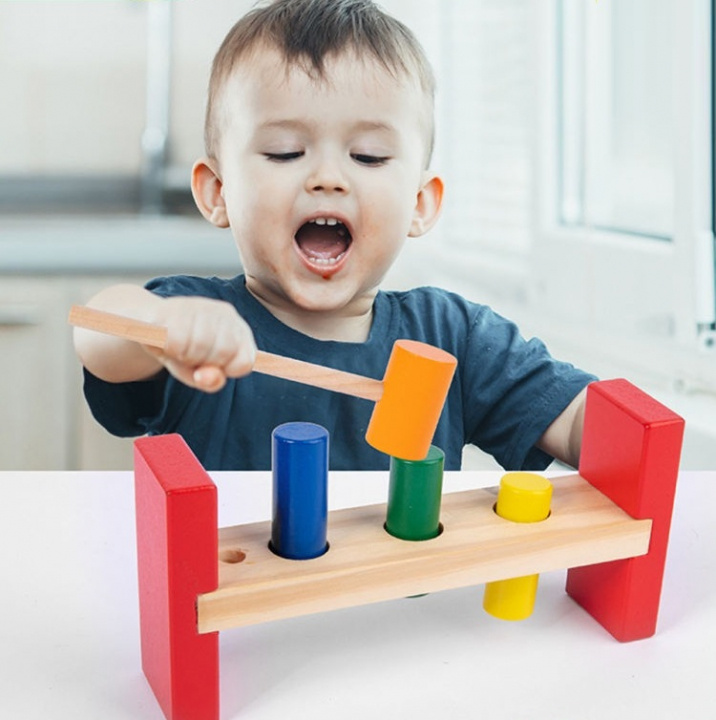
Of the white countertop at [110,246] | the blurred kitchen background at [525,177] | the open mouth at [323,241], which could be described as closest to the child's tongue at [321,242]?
the open mouth at [323,241]

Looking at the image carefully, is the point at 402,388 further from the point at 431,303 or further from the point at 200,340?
the point at 431,303

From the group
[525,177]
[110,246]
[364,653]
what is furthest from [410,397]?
[525,177]

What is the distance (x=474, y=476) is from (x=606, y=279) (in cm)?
50

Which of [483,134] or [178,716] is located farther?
[483,134]

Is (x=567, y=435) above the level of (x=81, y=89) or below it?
below

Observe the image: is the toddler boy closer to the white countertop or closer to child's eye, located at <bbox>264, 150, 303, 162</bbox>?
child's eye, located at <bbox>264, 150, 303, 162</bbox>

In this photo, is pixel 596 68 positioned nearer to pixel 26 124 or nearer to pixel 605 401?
pixel 26 124

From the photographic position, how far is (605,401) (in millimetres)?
440

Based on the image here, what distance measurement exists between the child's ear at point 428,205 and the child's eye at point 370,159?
0.25 feet

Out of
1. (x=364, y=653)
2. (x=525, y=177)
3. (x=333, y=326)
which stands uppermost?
(x=525, y=177)

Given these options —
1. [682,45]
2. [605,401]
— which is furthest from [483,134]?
[605,401]

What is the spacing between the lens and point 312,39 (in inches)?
19.3

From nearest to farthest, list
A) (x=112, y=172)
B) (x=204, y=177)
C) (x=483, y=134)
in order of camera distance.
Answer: (x=204, y=177) → (x=112, y=172) → (x=483, y=134)

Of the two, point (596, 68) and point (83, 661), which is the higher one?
point (596, 68)
